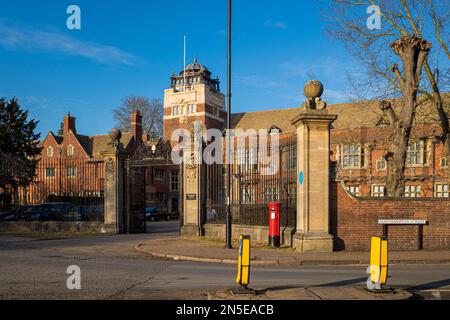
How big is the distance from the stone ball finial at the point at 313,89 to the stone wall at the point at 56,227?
40.3 ft

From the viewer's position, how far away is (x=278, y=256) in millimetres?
13508

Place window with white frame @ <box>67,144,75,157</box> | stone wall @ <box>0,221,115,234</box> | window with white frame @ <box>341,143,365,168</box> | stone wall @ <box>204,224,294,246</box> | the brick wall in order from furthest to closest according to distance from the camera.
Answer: window with white frame @ <box>67,144,75,157</box>
window with white frame @ <box>341,143,365,168</box>
stone wall @ <box>0,221,115,234</box>
stone wall @ <box>204,224,294,246</box>
the brick wall

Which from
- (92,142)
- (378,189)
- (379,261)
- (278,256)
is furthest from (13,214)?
(92,142)

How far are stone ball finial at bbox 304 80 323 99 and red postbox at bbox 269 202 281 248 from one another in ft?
12.3

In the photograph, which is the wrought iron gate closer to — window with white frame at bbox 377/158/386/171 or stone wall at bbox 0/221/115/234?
stone wall at bbox 0/221/115/234

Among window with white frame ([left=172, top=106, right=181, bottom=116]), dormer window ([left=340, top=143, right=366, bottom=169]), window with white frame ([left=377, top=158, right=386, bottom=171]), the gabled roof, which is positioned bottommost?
window with white frame ([left=377, top=158, right=386, bottom=171])

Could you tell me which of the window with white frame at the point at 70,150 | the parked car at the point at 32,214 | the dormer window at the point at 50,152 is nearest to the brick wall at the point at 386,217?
the parked car at the point at 32,214

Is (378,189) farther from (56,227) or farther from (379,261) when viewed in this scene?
(379,261)

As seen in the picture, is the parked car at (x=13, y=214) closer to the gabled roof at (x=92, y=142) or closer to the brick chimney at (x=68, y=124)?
the gabled roof at (x=92, y=142)

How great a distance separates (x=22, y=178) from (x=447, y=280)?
2073 cm

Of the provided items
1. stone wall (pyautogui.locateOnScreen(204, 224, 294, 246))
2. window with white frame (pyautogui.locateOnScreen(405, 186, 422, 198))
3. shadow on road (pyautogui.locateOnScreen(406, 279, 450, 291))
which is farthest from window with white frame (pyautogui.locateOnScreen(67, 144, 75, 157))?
shadow on road (pyautogui.locateOnScreen(406, 279, 450, 291))

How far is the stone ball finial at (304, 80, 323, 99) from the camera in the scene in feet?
49.6

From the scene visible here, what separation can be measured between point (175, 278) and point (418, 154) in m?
38.2

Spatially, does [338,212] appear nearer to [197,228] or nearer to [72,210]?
[197,228]
